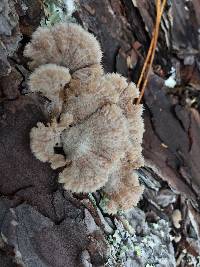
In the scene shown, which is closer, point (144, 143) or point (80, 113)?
point (80, 113)

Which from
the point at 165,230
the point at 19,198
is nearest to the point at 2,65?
the point at 19,198

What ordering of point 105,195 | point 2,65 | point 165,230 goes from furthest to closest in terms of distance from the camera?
point 165,230 → point 105,195 → point 2,65

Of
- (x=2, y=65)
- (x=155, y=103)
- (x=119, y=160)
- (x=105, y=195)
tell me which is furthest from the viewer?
(x=155, y=103)

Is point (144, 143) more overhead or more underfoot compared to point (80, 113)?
more underfoot

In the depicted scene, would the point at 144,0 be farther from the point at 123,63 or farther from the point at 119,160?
the point at 119,160
